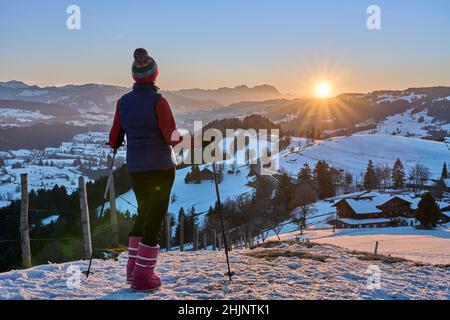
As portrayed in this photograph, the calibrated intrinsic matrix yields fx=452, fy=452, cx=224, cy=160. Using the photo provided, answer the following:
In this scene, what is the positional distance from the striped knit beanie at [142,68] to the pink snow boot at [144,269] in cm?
193

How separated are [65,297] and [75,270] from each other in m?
1.67

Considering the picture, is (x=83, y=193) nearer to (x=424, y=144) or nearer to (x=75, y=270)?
(x=75, y=270)

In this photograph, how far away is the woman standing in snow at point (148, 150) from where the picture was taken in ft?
16.9

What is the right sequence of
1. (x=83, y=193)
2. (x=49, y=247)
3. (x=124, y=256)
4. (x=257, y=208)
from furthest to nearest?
(x=257, y=208) → (x=49, y=247) → (x=83, y=193) → (x=124, y=256)

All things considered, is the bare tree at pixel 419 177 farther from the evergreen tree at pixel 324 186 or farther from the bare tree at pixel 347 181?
the evergreen tree at pixel 324 186

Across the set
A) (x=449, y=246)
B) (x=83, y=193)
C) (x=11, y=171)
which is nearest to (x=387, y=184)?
(x=449, y=246)

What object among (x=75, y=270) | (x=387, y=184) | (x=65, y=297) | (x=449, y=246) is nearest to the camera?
(x=65, y=297)

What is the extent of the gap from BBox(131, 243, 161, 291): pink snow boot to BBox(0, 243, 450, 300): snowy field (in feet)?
0.39

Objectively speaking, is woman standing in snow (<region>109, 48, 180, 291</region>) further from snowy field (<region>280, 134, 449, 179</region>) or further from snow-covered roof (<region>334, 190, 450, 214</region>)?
snowy field (<region>280, 134, 449, 179</region>)

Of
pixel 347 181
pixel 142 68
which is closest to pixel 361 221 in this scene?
pixel 347 181

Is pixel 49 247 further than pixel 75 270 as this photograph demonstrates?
Yes

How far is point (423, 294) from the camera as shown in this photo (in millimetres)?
5551

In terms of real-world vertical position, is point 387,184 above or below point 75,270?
below

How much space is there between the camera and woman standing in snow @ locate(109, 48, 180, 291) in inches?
202
